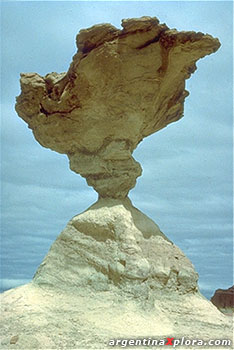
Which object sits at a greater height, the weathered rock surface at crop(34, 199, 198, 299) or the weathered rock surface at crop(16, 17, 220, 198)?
the weathered rock surface at crop(16, 17, 220, 198)

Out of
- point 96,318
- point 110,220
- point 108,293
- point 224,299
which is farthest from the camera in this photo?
point 224,299

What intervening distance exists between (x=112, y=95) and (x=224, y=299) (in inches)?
503

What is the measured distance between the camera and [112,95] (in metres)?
11.0

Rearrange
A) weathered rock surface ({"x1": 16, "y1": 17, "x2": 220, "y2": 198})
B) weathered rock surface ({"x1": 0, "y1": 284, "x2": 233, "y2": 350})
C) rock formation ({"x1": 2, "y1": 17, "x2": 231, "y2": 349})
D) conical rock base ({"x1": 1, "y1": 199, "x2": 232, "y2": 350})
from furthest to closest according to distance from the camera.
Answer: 1. weathered rock surface ({"x1": 16, "y1": 17, "x2": 220, "y2": 198})
2. rock formation ({"x1": 2, "y1": 17, "x2": 231, "y2": 349})
3. conical rock base ({"x1": 1, "y1": 199, "x2": 232, "y2": 350})
4. weathered rock surface ({"x1": 0, "y1": 284, "x2": 233, "y2": 350})

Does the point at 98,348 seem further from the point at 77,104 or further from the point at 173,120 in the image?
the point at 173,120

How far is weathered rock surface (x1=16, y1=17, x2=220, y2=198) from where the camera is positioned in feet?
34.3

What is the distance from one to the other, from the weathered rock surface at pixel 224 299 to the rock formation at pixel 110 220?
900 centimetres

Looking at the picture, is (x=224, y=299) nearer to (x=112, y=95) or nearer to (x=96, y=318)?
(x=96, y=318)

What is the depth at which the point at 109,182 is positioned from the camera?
11.6 metres

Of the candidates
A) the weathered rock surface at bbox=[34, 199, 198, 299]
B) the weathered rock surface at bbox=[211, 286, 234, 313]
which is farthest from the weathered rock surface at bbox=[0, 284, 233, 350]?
the weathered rock surface at bbox=[211, 286, 234, 313]

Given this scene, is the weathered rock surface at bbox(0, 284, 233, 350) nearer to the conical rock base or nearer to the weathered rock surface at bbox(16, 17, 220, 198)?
the conical rock base

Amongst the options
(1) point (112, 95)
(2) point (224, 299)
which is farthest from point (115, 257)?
(2) point (224, 299)

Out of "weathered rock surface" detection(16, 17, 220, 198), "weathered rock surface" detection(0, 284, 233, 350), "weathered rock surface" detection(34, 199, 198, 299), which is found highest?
"weathered rock surface" detection(16, 17, 220, 198)

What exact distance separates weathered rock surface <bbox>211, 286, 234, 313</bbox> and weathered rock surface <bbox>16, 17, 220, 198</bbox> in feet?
34.2
